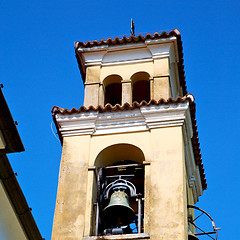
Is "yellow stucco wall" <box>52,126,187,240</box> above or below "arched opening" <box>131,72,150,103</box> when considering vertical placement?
below

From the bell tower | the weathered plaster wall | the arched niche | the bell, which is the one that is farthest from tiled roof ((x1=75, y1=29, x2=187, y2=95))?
the weathered plaster wall

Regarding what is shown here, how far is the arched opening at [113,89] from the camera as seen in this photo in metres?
19.0

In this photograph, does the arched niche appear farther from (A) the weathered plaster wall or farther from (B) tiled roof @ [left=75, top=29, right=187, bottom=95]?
(A) the weathered plaster wall

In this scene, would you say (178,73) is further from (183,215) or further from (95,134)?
(183,215)

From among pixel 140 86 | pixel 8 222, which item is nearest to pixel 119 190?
pixel 8 222

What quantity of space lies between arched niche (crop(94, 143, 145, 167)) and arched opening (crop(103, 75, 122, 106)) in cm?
209

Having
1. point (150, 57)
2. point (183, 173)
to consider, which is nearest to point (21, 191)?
point (183, 173)

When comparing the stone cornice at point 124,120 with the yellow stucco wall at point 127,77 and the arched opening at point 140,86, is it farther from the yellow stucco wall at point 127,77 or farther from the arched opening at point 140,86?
the arched opening at point 140,86

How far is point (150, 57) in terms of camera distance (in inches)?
750

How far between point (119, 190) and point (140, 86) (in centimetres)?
436

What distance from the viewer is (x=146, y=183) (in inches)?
634

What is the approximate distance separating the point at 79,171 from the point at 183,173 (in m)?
2.13

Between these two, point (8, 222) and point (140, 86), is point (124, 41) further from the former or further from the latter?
point (8, 222)

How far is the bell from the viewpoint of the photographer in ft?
50.8
